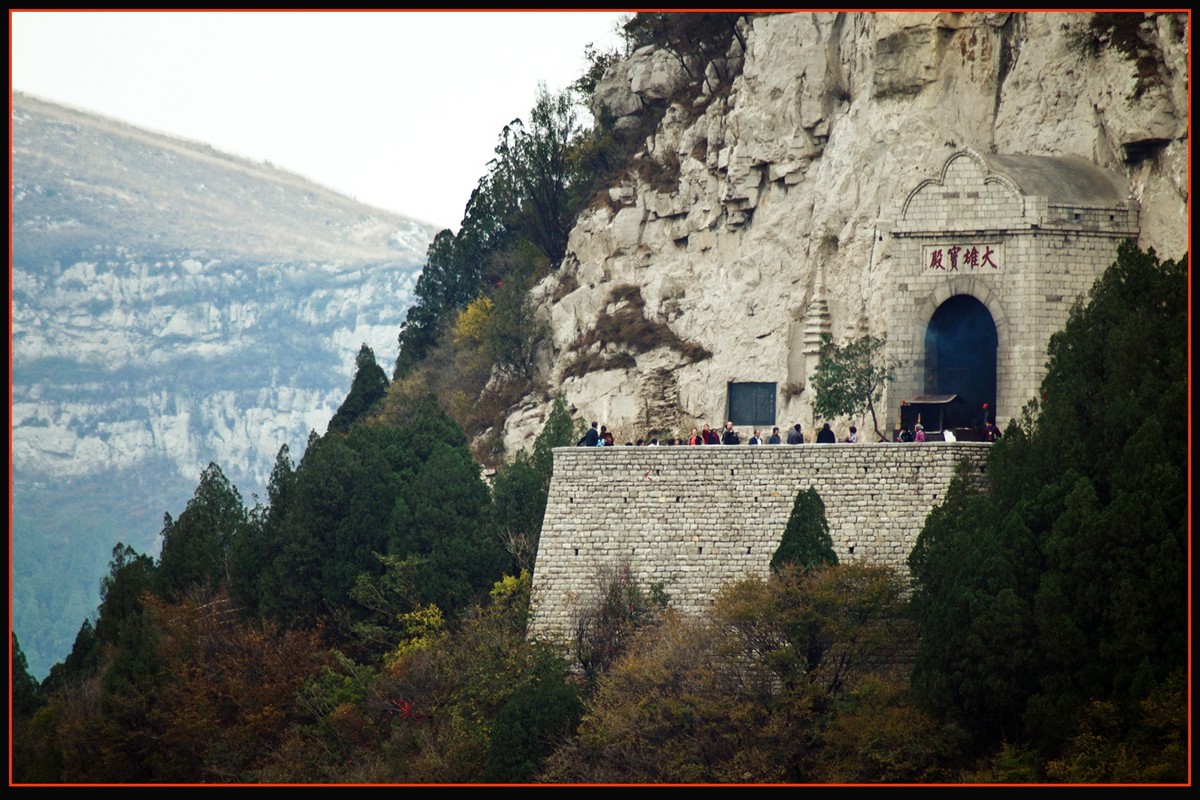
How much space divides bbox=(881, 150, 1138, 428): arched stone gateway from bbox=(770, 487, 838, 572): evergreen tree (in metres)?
5.56

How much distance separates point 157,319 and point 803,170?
94306 mm

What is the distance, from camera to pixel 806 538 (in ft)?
151

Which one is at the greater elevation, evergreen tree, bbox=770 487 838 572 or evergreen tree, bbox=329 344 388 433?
evergreen tree, bbox=329 344 388 433

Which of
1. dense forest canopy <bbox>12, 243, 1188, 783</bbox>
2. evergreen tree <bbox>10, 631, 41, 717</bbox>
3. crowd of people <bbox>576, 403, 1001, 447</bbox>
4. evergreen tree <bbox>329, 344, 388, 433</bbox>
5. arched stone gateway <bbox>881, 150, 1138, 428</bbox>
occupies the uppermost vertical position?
arched stone gateway <bbox>881, 150, 1138, 428</bbox>

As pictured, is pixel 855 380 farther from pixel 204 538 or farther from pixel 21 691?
pixel 21 691

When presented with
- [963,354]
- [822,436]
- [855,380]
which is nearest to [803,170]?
[855,380]

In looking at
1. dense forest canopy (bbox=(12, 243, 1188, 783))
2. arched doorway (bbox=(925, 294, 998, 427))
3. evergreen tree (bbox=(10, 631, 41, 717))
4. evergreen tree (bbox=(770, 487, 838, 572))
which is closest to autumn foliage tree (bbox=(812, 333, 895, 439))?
arched doorway (bbox=(925, 294, 998, 427))

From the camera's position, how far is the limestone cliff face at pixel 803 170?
166 feet

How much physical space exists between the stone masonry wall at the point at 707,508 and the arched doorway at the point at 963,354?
4422mm

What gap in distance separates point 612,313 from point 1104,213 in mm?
19008

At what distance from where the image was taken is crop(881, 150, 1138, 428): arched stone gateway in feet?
161

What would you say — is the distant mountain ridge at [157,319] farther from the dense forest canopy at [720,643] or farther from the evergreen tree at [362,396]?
the dense forest canopy at [720,643]

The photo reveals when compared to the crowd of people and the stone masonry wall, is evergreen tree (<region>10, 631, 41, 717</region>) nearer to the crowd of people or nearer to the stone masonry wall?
the crowd of people

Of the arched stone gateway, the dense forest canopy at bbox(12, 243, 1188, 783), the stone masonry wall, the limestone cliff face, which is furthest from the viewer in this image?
the limestone cliff face
